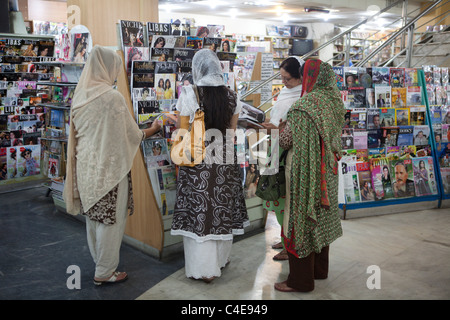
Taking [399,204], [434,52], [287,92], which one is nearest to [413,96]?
[399,204]

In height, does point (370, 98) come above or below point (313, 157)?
above

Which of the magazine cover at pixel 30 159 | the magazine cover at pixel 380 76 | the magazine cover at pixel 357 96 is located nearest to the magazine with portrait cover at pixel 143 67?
the magazine cover at pixel 357 96

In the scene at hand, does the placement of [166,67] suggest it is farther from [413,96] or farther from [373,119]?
[413,96]

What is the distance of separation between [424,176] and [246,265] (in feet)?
7.88

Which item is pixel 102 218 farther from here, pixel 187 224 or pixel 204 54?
pixel 204 54

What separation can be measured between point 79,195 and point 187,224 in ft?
2.33

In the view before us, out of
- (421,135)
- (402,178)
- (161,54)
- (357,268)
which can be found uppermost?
(161,54)

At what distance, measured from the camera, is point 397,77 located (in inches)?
172

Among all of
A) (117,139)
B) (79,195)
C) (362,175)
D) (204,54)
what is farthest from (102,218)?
(362,175)

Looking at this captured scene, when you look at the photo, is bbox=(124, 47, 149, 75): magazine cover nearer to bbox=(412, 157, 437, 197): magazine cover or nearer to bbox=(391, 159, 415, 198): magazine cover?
bbox=(391, 159, 415, 198): magazine cover

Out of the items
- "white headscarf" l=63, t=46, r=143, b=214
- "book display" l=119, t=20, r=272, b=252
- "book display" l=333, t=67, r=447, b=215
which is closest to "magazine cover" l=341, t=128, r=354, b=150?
"book display" l=333, t=67, r=447, b=215

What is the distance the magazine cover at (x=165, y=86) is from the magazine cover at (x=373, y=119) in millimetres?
2068

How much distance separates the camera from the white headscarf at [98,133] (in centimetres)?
250

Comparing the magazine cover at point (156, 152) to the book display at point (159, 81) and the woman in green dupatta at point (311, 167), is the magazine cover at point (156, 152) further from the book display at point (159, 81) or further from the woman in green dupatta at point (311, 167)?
the woman in green dupatta at point (311, 167)
